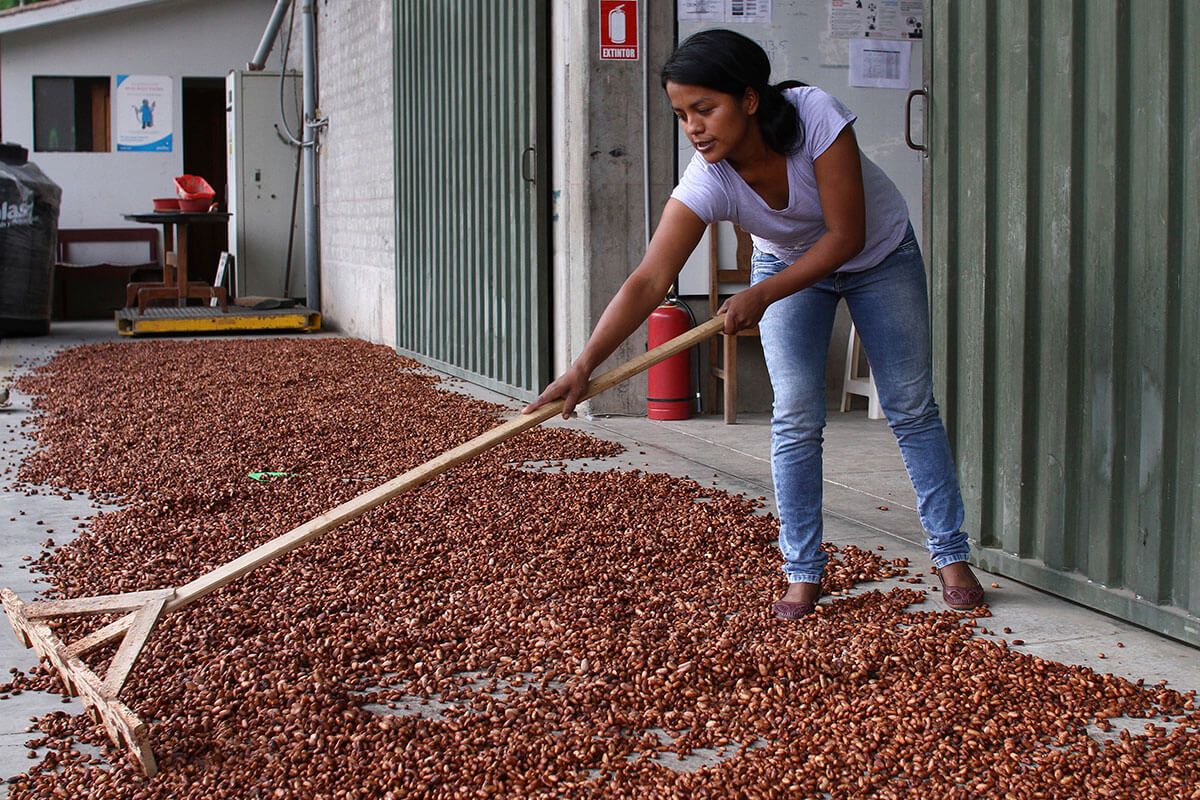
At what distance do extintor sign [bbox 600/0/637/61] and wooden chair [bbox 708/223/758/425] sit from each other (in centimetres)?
108

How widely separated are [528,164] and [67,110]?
10.2 meters

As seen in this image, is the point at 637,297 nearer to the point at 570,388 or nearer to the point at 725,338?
the point at 570,388

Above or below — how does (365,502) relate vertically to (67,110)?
below

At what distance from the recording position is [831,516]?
4.90m

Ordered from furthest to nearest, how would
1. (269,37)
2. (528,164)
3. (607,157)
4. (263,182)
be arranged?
(269,37) < (263,182) < (528,164) < (607,157)

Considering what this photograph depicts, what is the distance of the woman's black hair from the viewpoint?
311 centimetres

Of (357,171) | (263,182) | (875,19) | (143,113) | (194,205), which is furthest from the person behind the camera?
(143,113)

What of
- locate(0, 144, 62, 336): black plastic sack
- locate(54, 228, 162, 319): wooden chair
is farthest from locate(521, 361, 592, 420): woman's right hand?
locate(54, 228, 162, 319): wooden chair

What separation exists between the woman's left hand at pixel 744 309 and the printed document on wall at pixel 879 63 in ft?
14.8

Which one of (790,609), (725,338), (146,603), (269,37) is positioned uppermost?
(269,37)

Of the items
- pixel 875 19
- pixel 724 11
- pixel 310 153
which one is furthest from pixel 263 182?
pixel 875 19

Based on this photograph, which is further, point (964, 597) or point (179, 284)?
point (179, 284)

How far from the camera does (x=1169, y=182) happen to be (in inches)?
127

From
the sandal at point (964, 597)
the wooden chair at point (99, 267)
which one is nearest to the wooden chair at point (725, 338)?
the sandal at point (964, 597)
